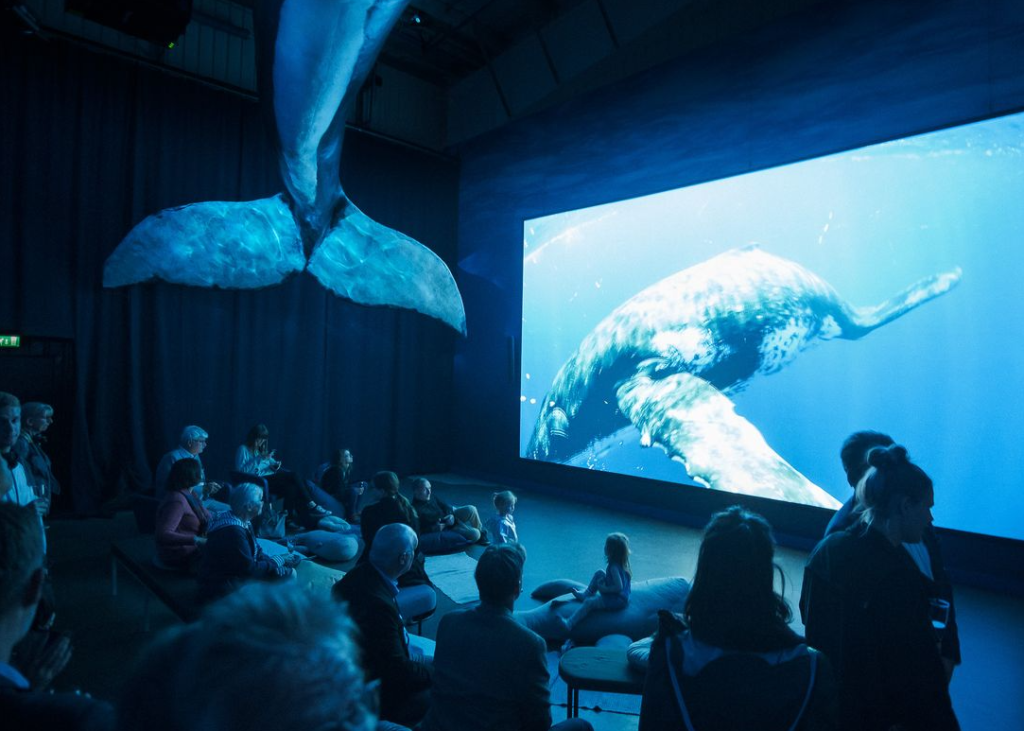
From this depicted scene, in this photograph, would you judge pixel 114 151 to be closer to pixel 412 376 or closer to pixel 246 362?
pixel 246 362

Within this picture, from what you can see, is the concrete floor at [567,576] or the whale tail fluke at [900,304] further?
the whale tail fluke at [900,304]

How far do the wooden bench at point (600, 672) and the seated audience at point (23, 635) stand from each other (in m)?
1.52

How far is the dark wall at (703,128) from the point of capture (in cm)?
497

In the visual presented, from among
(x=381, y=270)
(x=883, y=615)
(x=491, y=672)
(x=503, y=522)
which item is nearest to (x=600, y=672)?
(x=491, y=672)

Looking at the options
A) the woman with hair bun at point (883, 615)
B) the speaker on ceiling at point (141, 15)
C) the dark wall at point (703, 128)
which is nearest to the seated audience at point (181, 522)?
the woman with hair bun at point (883, 615)

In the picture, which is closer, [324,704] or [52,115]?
[324,704]

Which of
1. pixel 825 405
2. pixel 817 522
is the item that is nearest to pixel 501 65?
pixel 825 405

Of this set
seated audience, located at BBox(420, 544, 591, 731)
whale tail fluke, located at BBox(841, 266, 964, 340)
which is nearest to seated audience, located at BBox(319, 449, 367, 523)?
seated audience, located at BBox(420, 544, 591, 731)

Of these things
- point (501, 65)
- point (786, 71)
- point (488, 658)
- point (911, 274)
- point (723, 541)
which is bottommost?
point (488, 658)

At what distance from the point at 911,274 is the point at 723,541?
184 inches

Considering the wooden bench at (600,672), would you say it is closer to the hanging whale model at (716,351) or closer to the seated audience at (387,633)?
the seated audience at (387,633)

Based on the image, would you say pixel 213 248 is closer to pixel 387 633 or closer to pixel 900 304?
pixel 387 633

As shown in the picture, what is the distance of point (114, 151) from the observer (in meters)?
6.84

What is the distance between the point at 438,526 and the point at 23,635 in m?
4.37
